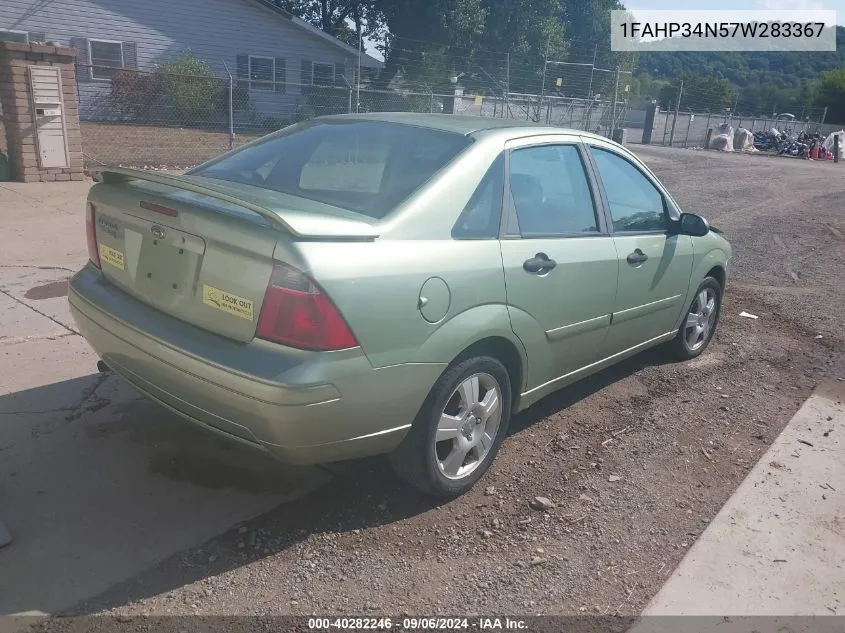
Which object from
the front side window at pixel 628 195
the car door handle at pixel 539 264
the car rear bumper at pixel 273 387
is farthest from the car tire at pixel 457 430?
the front side window at pixel 628 195

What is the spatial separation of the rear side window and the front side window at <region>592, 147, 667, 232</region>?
3.27 feet

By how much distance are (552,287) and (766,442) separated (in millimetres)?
1734

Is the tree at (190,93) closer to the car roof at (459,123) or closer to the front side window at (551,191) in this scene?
the car roof at (459,123)

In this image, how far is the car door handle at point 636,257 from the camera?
4.17 meters

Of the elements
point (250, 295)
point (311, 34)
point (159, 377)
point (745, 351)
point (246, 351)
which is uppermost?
point (311, 34)

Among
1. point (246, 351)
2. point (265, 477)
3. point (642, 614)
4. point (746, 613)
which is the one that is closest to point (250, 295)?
point (246, 351)

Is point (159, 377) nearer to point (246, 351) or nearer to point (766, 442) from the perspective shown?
point (246, 351)

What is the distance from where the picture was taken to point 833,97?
49.6 metres

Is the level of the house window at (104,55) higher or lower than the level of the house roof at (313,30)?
lower

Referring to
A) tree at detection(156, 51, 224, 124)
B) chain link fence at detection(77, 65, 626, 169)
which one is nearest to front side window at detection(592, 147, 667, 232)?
chain link fence at detection(77, 65, 626, 169)

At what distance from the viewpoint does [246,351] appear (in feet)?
8.81

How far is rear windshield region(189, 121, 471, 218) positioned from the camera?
3.20 meters

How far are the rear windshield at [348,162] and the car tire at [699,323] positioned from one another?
8.67 feet

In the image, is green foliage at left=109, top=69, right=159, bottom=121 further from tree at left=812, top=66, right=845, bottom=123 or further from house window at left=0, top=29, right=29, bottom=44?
tree at left=812, top=66, right=845, bottom=123
